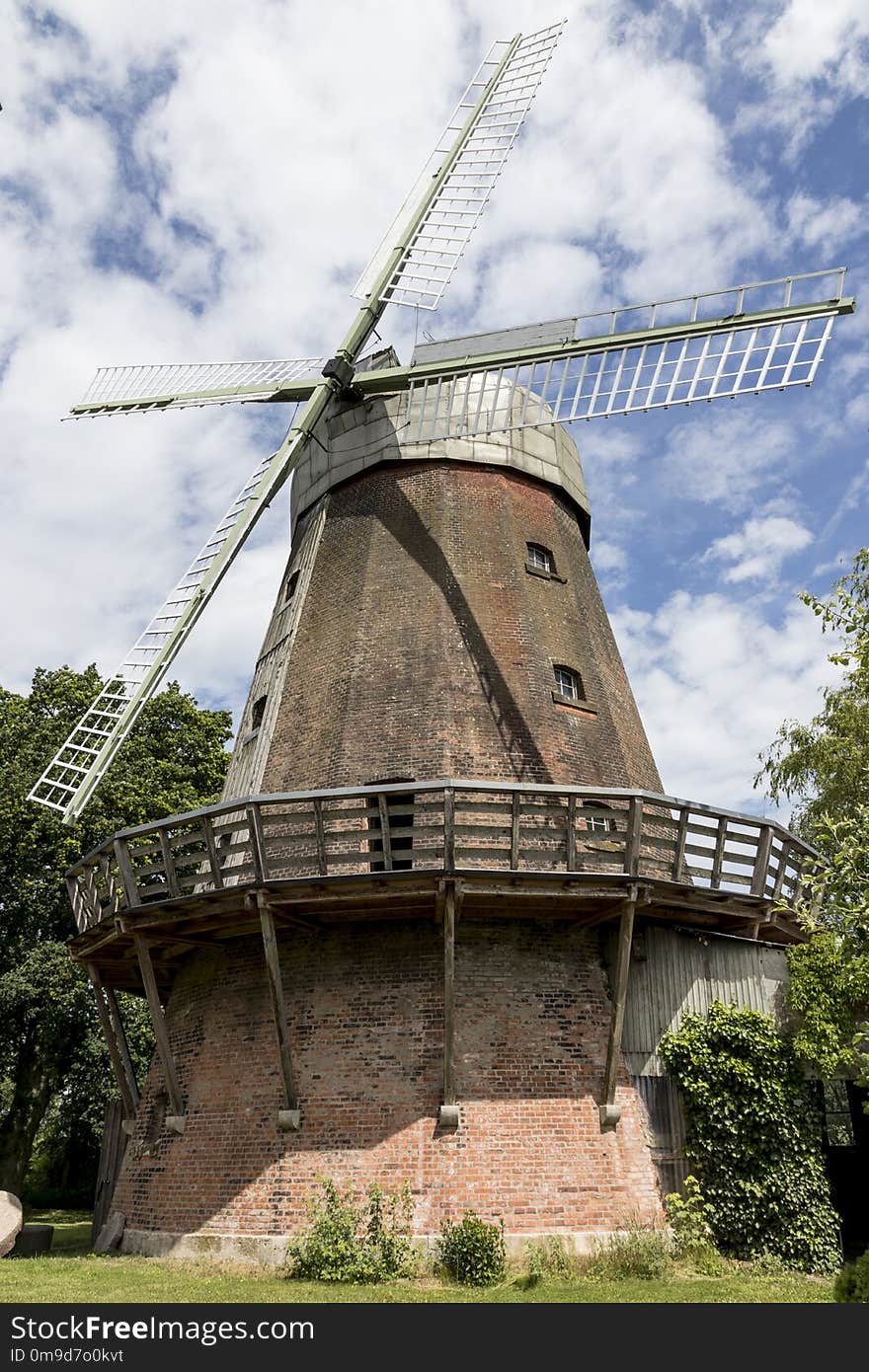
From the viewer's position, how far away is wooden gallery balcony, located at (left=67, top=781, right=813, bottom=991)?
1021cm

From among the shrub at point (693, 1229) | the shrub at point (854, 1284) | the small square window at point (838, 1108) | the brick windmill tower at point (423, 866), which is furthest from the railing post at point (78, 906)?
the small square window at point (838, 1108)

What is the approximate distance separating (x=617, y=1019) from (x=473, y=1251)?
100.0 inches

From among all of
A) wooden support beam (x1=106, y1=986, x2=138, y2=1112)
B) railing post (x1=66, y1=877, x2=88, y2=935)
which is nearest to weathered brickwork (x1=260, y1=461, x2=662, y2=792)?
railing post (x1=66, y1=877, x2=88, y2=935)

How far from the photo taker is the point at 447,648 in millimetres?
12523

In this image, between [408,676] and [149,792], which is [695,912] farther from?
[149,792]

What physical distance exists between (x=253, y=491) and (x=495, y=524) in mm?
3478

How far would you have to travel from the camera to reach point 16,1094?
21609 millimetres

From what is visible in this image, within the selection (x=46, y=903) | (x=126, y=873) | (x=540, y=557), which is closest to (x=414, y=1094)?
(x=126, y=873)

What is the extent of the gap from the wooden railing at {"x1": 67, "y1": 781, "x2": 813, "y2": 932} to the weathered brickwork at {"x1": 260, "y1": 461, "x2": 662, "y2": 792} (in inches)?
22.9

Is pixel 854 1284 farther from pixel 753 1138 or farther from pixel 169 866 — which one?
pixel 169 866

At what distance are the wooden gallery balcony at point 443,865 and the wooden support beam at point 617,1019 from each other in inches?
10.0

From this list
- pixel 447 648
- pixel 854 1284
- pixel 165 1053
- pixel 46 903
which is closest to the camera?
pixel 854 1284

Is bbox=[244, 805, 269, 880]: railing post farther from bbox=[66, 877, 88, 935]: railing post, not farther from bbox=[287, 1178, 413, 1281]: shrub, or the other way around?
→ bbox=[66, 877, 88, 935]: railing post
